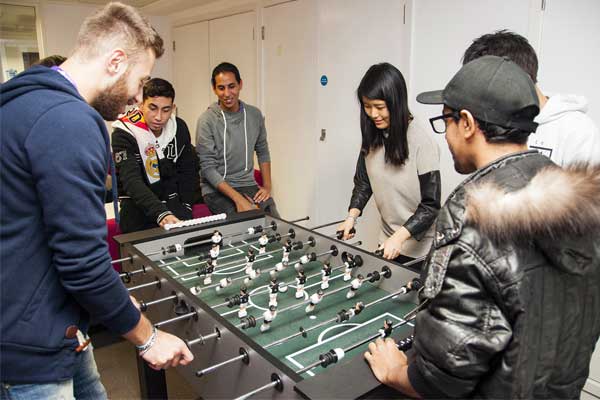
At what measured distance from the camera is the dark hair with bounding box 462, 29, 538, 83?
4.72 ft

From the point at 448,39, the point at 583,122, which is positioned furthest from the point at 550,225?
the point at 448,39

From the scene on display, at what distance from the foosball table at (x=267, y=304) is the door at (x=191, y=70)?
356cm

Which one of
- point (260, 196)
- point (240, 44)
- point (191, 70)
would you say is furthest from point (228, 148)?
point (191, 70)

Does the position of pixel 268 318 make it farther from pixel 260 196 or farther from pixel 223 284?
pixel 260 196

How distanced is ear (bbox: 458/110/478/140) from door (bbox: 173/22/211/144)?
4695 millimetres

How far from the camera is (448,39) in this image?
2.75 metres

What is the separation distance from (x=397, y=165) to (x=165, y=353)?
1.38 meters

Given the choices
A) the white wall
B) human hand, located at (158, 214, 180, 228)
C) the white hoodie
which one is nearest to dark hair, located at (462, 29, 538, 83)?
the white hoodie

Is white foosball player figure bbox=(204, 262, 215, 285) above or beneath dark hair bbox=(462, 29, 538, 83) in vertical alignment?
beneath

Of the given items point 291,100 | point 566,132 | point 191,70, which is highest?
point 191,70

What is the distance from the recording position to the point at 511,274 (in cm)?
80

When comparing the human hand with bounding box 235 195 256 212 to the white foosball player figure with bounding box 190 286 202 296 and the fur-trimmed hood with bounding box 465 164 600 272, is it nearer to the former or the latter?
the white foosball player figure with bounding box 190 286 202 296

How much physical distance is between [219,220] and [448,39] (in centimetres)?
181

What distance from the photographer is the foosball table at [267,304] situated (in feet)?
3.80
